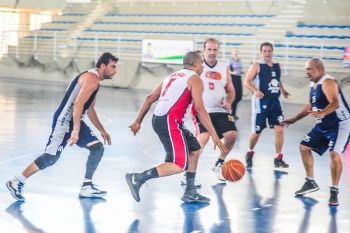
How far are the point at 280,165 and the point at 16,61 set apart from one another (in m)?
27.6

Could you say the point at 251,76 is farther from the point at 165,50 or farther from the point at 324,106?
the point at 165,50

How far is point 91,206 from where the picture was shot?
8047 millimetres

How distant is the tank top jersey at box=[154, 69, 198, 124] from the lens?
832 centimetres

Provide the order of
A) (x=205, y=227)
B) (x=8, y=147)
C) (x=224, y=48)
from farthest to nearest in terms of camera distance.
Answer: (x=224, y=48) → (x=8, y=147) → (x=205, y=227)

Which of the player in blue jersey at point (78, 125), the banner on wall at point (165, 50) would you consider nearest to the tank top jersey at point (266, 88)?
the player in blue jersey at point (78, 125)

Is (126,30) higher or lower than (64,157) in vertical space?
higher

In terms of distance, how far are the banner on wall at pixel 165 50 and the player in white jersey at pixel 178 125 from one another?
20915mm

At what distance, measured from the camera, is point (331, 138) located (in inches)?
352

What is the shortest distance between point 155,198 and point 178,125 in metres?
0.89

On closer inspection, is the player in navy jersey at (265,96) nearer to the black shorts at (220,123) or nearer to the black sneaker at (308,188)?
the black shorts at (220,123)

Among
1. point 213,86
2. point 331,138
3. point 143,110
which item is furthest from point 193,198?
point 213,86

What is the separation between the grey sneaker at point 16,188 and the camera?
26.6 feet

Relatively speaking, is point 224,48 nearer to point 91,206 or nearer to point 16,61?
point 16,61

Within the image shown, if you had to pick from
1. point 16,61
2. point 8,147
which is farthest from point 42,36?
point 8,147
